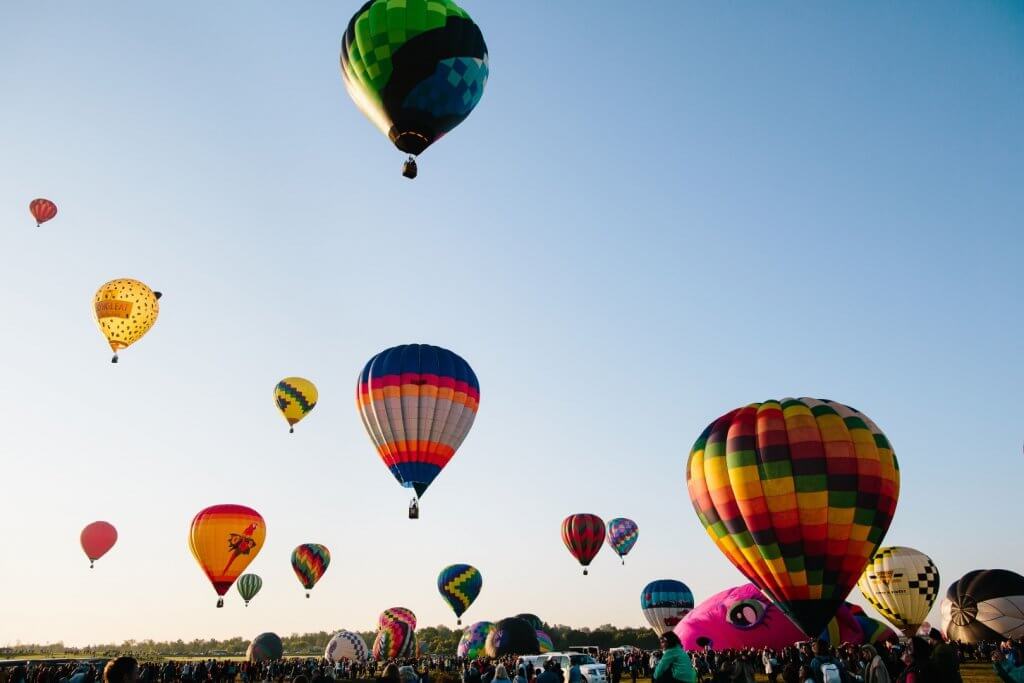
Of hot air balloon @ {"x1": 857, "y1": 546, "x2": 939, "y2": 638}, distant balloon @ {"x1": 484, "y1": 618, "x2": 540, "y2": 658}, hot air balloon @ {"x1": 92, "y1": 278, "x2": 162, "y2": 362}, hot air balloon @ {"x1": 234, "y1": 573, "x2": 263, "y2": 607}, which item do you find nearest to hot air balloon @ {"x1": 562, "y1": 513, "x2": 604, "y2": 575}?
distant balloon @ {"x1": 484, "y1": 618, "x2": 540, "y2": 658}

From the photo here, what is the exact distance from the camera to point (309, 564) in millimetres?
42312

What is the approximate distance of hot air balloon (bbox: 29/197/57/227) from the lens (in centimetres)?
3225

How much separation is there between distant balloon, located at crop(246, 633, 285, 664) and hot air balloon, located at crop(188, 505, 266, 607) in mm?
Result: 6698

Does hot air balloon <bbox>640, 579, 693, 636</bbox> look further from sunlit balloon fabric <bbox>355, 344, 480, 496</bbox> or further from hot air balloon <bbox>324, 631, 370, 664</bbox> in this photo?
sunlit balloon fabric <bbox>355, 344, 480, 496</bbox>

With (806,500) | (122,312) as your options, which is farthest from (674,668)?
(122,312)

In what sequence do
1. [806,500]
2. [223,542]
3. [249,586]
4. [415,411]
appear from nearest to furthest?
[806,500] → [415,411] → [223,542] → [249,586]

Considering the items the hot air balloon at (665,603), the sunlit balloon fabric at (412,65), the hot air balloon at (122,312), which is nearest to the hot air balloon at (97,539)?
the hot air balloon at (122,312)

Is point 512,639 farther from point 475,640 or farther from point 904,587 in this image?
point 904,587

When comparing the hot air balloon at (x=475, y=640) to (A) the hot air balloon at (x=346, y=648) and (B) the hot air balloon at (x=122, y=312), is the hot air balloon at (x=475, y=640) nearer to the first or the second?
(A) the hot air balloon at (x=346, y=648)

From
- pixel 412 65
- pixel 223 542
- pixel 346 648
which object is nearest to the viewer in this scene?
pixel 412 65

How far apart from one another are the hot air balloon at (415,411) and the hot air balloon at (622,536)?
23144mm

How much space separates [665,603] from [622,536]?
798 centimetres

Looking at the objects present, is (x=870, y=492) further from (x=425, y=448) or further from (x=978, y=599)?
(x=978, y=599)

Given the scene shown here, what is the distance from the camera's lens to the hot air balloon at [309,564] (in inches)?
1655
